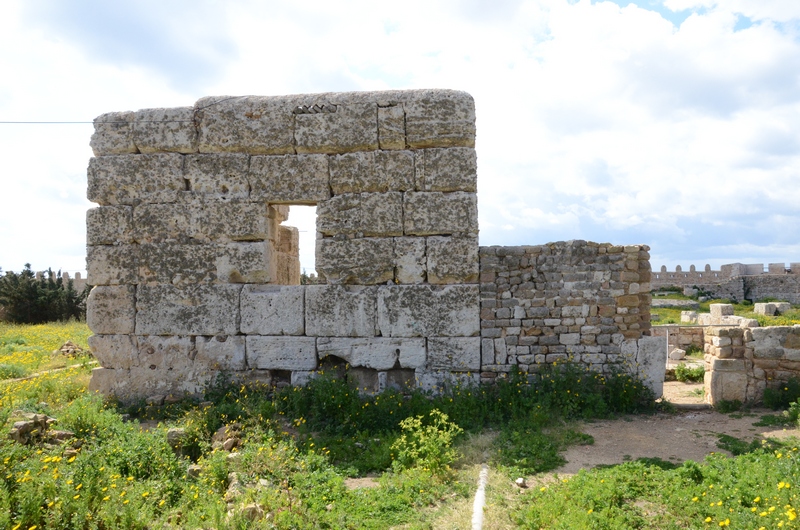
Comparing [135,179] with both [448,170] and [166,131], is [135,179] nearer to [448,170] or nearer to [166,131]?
[166,131]

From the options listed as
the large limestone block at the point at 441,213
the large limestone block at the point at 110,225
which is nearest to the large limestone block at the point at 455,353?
the large limestone block at the point at 441,213

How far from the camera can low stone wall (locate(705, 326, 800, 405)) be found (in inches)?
285

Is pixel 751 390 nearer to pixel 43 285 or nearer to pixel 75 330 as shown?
pixel 75 330

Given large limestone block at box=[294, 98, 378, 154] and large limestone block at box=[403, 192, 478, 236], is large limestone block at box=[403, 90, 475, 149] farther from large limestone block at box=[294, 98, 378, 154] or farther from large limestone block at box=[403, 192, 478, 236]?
large limestone block at box=[403, 192, 478, 236]

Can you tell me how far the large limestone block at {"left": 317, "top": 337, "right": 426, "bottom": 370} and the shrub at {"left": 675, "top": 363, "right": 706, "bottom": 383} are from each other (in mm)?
5202

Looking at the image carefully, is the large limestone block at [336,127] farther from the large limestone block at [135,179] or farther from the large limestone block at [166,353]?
the large limestone block at [166,353]

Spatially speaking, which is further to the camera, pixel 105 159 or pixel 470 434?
pixel 105 159

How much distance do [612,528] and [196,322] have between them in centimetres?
587

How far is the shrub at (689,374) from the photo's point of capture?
9602 mm

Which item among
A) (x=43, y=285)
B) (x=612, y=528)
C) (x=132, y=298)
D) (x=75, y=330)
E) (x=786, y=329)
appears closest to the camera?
(x=612, y=528)

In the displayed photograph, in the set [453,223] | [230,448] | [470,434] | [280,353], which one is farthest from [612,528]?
[280,353]

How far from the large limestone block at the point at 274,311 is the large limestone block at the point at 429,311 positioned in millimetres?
1148

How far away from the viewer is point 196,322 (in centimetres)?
770

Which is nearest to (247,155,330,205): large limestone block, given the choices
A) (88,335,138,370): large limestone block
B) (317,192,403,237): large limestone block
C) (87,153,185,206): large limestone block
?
(317,192,403,237): large limestone block
